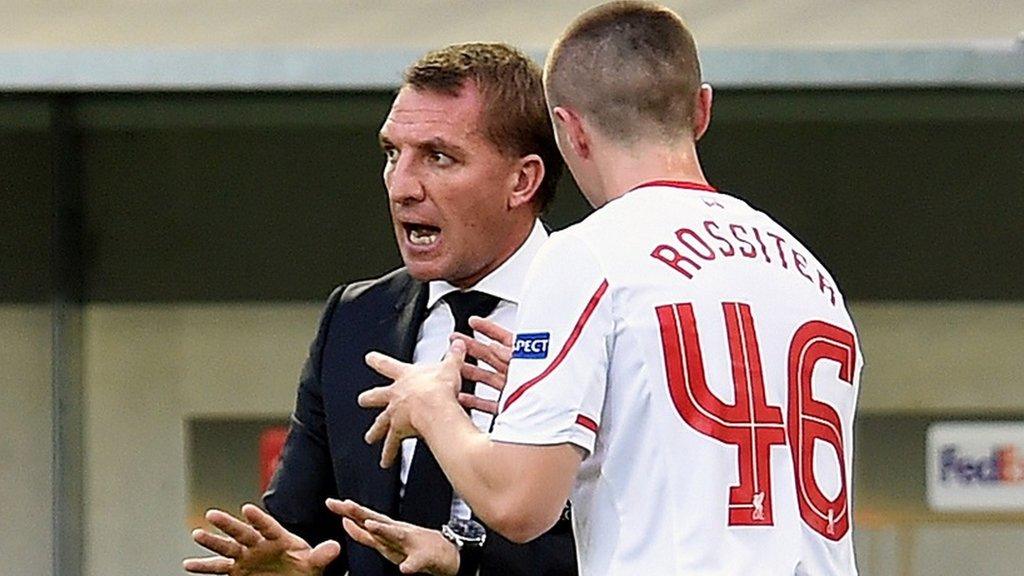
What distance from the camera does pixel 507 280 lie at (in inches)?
126

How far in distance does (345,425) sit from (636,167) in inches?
29.6

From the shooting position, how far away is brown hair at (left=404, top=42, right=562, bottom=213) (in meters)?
3.15

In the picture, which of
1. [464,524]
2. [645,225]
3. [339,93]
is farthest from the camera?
[339,93]

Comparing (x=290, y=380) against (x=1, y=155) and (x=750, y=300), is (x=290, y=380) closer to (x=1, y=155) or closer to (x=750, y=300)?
(x=1, y=155)

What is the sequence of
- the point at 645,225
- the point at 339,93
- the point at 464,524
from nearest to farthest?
the point at 645,225
the point at 464,524
the point at 339,93

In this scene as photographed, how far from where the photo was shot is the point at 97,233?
6.79 m

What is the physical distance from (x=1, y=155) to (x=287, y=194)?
100 centimetres

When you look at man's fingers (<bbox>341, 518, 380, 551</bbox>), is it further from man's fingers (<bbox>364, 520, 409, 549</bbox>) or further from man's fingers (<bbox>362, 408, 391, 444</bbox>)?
man's fingers (<bbox>362, 408, 391, 444</bbox>)

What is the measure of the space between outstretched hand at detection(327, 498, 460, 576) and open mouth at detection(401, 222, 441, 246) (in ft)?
1.59

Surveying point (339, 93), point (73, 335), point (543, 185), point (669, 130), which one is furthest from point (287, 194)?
point (669, 130)

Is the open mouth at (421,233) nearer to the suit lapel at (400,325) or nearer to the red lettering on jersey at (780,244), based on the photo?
the suit lapel at (400,325)

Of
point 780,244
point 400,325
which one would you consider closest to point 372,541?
point 400,325

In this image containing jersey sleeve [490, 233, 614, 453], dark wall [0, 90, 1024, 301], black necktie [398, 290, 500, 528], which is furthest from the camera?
dark wall [0, 90, 1024, 301]

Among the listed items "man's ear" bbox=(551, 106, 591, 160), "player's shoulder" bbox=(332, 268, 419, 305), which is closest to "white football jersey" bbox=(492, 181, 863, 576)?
"man's ear" bbox=(551, 106, 591, 160)
